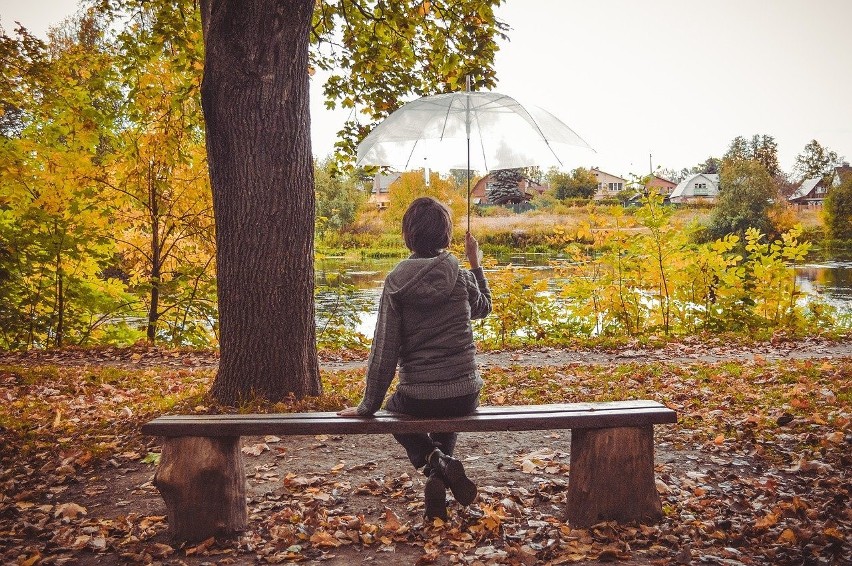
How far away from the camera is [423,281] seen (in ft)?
10.00

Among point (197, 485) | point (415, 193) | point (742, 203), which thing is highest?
point (415, 193)

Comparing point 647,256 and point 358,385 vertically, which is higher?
point 647,256

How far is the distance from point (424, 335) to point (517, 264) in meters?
21.6

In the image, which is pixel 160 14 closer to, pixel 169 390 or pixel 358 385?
pixel 169 390

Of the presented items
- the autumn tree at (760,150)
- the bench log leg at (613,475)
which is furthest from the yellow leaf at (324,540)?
the autumn tree at (760,150)

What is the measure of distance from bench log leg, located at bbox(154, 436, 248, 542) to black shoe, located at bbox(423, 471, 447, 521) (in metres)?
1.03

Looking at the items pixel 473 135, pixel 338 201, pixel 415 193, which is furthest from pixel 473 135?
pixel 338 201

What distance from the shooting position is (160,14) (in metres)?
7.33

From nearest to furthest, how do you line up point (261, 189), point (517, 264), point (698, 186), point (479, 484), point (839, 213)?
point (479, 484) < point (261, 189) < point (517, 264) < point (839, 213) < point (698, 186)

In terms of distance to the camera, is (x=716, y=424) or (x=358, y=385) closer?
(x=716, y=424)

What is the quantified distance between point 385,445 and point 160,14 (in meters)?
5.78

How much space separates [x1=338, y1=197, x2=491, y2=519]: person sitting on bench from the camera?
3090mm

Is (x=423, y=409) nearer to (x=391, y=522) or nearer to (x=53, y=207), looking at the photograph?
(x=391, y=522)

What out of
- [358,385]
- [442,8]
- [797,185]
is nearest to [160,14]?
[442,8]
